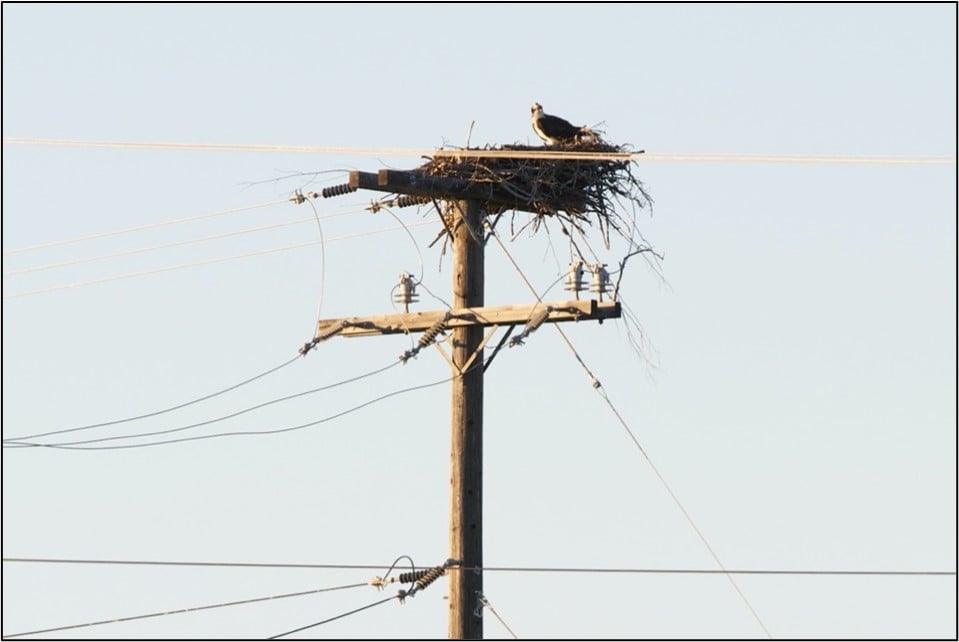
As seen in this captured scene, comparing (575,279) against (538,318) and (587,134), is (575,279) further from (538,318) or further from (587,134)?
(587,134)

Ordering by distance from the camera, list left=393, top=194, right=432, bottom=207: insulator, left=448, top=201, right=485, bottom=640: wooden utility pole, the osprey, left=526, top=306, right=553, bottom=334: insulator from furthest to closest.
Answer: the osprey
left=393, top=194, right=432, bottom=207: insulator
left=526, top=306, right=553, bottom=334: insulator
left=448, top=201, right=485, bottom=640: wooden utility pole

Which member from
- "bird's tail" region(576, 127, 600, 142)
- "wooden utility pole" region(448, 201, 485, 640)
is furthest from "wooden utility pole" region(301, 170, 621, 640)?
"bird's tail" region(576, 127, 600, 142)

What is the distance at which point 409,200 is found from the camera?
17.9 metres

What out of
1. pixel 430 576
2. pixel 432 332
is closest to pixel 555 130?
pixel 432 332

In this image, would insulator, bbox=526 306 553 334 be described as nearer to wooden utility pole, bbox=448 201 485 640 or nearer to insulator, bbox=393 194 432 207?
wooden utility pole, bbox=448 201 485 640

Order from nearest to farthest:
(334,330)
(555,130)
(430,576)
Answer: (430,576), (334,330), (555,130)

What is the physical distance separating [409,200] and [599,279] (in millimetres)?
1742

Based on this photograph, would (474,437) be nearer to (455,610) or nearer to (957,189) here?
(455,610)

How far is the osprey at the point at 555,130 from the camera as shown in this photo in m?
19.7

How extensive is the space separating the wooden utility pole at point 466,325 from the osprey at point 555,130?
215 cm

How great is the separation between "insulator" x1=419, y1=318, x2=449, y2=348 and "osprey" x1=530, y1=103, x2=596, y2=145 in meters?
2.95

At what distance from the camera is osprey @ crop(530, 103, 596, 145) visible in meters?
19.7

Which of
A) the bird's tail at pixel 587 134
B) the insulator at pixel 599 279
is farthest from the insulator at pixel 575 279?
the bird's tail at pixel 587 134

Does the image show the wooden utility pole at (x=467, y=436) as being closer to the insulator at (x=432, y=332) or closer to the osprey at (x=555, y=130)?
the insulator at (x=432, y=332)
